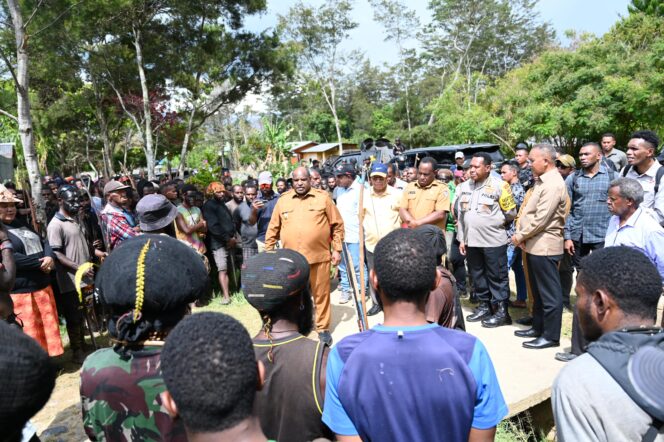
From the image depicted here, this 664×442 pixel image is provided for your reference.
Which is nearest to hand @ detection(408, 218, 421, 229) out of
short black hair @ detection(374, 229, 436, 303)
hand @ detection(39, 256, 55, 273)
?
short black hair @ detection(374, 229, 436, 303)

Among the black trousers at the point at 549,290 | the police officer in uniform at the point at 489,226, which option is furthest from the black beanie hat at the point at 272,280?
the police officer in uniform at the point at 489,226

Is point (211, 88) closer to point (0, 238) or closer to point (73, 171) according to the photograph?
point (0, 238)

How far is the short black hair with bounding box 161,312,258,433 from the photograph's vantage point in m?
1.06

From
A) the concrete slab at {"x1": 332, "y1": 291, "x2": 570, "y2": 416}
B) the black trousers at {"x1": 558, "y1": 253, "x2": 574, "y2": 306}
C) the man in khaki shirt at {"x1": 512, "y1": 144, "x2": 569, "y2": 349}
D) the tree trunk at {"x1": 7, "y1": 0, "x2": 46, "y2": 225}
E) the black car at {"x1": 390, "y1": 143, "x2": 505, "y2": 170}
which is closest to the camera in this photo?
the concrete slab at {"x1": 332, "y1": 291, "x2": 570, "y2": 416}

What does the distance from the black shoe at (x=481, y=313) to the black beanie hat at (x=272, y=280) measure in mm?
3530

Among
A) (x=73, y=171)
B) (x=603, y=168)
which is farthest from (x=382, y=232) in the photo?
(x=73, y=171)

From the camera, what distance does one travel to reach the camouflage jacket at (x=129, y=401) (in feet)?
4.79

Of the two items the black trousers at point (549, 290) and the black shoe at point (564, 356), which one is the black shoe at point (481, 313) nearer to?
the black trousers at point (549, 290)

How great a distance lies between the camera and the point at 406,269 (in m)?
1.59

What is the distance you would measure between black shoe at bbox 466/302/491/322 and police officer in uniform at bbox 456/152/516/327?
0.30ft

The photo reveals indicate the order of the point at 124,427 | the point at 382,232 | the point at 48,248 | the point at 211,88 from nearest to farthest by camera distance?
1. the point at 124,427
2. the point at 48,248
3. the point at 382,232
4. the point at 211,88

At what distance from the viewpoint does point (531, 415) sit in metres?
3.61

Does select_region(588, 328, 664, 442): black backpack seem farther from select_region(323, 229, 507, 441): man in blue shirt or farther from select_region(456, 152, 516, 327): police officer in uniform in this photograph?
select_region(456, 152, 516, 327): police officer in uniform

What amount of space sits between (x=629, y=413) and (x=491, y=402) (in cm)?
39
